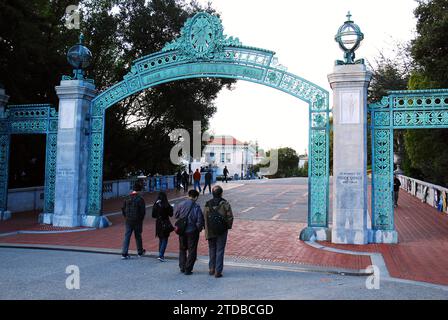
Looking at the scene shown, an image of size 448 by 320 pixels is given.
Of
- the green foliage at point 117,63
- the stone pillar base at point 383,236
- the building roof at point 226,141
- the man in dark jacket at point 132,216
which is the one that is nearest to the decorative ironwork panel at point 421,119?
the stone pillar base at point 383,236

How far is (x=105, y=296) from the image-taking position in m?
5.89

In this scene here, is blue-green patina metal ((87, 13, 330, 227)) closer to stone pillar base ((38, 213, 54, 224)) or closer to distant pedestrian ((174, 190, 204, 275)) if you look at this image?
stone pillar base ((38, 213, 54, 224))

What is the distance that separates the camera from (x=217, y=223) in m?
6.99

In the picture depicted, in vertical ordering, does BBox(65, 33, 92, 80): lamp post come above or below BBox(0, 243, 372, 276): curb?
above

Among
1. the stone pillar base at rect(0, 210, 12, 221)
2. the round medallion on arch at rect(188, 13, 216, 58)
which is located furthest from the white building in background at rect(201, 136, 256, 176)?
the round medallion on arch at rect(188, 13, 216, 58)

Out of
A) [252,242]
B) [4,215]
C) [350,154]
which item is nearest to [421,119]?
[350,154]

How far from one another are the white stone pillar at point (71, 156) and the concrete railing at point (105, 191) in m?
4.74

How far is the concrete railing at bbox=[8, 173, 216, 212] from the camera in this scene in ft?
55.2

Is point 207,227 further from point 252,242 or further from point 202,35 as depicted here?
point 202,35

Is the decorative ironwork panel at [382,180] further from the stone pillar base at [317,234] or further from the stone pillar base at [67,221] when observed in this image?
the stone pillar base at [67,221]

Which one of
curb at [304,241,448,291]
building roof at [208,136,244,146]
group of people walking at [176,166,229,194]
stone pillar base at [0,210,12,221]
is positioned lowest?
curb at [304,241,448,291]

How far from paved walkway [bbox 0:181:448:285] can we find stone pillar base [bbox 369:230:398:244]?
0.81 feet
